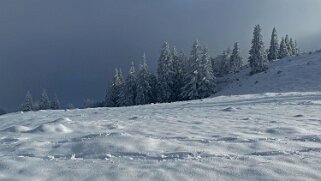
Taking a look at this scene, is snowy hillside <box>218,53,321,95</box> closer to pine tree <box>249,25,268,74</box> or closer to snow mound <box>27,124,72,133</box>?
pine tree <box>249,25,268,74</box>

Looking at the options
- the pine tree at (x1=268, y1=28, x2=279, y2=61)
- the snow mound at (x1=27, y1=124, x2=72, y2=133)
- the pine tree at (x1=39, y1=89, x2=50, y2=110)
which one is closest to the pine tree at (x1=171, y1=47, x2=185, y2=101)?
the pine tree at (x1=39, y1=89, x2=50, y2=110)

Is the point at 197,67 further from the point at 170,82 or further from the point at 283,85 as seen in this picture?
the point at 283,85

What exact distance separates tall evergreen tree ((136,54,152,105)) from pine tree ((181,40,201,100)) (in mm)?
6150

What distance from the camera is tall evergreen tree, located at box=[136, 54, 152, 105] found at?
6931cm

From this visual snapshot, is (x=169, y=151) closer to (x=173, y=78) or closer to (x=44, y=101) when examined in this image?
(x=173, y=78)

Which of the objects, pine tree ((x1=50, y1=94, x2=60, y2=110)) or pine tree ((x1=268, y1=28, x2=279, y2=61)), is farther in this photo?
pine tree ((x1=268, y1=28, x2=279, y2=61))

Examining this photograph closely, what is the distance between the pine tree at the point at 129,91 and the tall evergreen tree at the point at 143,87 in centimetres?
124

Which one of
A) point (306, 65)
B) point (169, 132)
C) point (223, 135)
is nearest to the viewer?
point (223, 135)

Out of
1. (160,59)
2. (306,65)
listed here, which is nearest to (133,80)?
(160,59)

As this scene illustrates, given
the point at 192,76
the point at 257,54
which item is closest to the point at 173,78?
the point at 192,76

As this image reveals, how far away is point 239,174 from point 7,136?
782 centimetres

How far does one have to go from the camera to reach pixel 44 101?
3056 inches

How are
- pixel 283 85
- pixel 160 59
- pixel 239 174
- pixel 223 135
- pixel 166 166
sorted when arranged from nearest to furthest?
pixel 239 174 → pixel 166 166 → pixel 223 135 → pixel 283 85 → pixel 160 59

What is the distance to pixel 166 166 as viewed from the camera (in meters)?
7.74
